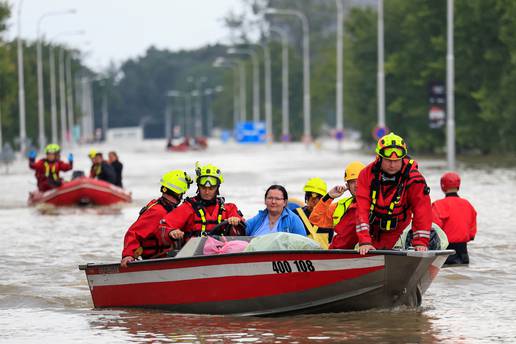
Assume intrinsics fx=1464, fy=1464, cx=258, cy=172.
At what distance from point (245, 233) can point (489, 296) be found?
3109 mm

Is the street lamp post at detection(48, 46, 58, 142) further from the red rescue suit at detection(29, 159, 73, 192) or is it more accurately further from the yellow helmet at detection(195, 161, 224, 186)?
the yellow helmet at detection(195, 161, 224, 186)

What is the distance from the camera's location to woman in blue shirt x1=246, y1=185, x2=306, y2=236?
14.4m

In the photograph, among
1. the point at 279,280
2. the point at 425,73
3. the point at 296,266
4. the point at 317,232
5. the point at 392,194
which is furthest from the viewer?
the point at 425,73

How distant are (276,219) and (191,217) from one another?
2.79 ft

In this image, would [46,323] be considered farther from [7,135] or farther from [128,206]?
[7,135]

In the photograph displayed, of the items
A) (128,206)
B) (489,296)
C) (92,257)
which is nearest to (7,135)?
(128,206)

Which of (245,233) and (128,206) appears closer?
(245,233)

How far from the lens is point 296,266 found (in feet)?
44.5

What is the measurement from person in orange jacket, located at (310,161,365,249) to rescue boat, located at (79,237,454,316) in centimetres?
50

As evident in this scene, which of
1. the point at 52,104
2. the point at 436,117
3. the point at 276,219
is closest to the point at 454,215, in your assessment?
the point at 276,219

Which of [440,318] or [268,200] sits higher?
[268,200]

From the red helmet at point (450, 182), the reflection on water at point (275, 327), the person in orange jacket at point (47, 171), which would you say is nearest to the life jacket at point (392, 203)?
the reflection on water at point (275, 327)

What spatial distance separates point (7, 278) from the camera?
18.5 m

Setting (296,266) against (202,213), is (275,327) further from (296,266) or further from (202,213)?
(202,213)
